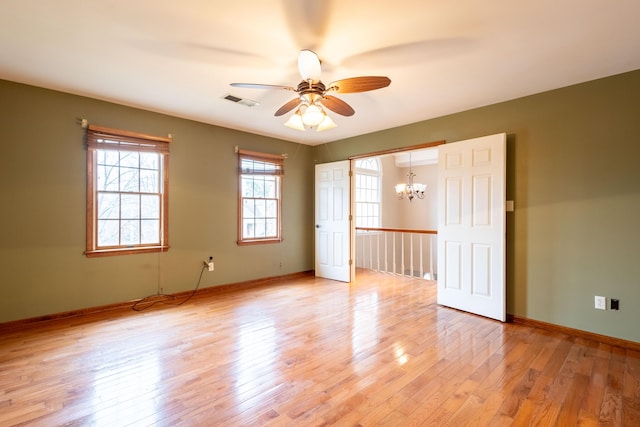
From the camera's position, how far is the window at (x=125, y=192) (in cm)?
351

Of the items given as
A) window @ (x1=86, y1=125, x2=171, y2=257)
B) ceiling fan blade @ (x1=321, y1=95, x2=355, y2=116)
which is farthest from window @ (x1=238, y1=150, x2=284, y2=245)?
ceiling fan blade @ (x1=321, y1=95, x2=355, y2=116)

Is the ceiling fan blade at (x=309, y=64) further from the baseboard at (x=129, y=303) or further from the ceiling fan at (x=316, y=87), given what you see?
the baseboard at (x=129, y=303)

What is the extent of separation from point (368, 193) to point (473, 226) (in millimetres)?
4248

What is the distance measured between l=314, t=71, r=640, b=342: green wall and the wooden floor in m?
0.36

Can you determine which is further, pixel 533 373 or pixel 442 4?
pixel 533 373

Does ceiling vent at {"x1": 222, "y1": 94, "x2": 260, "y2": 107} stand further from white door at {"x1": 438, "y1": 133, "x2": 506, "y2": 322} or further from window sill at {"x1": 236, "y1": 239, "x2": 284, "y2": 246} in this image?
white door at {"x1": 438, "y1": 133, "x2": 506, "y2": 322}

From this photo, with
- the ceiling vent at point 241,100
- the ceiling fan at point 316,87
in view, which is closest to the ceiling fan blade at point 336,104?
the ceiling fan at point 316,87

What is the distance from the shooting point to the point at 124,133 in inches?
144

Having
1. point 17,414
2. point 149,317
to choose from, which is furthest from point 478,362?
point 149,317

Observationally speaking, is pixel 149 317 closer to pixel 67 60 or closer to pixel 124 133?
pixel 124 133

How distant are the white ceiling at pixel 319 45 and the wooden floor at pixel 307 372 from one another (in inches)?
99.7

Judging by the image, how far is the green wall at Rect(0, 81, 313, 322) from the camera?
3.09 meters

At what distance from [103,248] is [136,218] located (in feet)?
1.65

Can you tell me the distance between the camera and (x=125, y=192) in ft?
12.3
